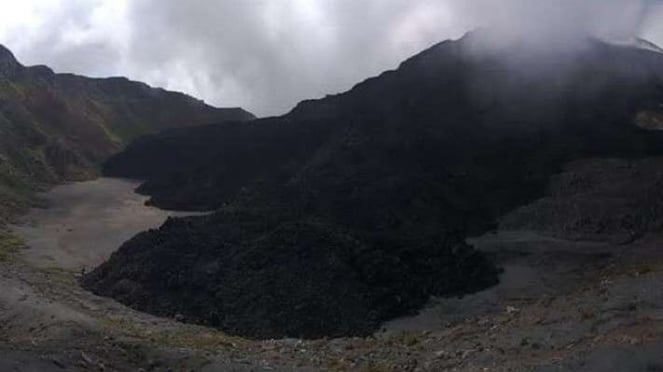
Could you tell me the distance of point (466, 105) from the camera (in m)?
59.9

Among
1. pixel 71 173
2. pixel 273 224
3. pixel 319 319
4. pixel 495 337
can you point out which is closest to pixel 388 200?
pixel 273 224

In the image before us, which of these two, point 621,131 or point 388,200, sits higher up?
point 621,131

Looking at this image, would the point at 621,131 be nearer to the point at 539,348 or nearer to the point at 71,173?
the point at 539,348

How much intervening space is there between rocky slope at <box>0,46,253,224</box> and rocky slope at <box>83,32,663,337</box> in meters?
13.1

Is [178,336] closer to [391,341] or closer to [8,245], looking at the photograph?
[391,341]

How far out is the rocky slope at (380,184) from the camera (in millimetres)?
32219

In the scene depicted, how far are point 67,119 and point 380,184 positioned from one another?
75.0m

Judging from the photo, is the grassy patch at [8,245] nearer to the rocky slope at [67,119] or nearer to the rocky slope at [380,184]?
the rocky slope at [380,184]

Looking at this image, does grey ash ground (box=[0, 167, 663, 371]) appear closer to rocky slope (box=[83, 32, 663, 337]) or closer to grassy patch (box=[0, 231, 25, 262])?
rocky slope (box=[83, 32, 663, 337])

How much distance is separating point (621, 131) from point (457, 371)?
141 ft

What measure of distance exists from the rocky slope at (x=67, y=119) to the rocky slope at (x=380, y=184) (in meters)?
13.1

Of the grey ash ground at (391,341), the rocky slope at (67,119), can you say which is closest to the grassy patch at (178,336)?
the grey ash ground at (391,341)

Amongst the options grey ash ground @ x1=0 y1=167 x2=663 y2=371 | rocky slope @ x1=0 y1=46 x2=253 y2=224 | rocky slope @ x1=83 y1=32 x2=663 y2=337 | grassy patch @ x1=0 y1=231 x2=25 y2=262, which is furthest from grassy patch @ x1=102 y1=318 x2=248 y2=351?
rocky slope @ x1=0 y1=46 x2=253 y2=224

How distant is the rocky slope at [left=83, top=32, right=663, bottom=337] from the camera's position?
106 ft
